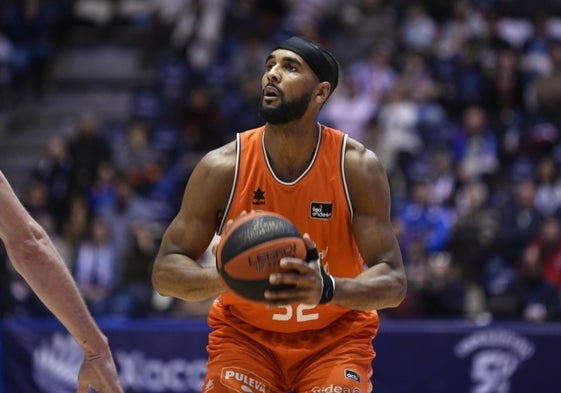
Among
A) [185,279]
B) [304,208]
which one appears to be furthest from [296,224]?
[185,279]

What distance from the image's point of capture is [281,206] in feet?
17.7

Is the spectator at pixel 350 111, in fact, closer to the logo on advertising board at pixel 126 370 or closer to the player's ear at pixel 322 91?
the logo on advertising board at pixel 126 370

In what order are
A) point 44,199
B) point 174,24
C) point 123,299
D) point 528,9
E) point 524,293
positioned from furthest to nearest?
point 174,24 < point 528,9 < point 44,199 < point 123,299 < point 524,293

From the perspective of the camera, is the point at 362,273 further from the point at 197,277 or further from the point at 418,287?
the point at 418,287

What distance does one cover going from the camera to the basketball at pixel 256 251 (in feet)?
15.0

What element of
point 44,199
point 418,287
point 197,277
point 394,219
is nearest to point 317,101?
point 197,277

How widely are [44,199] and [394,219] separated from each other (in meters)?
4.81

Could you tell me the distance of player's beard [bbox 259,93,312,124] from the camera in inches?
211

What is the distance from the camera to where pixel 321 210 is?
5.38 m

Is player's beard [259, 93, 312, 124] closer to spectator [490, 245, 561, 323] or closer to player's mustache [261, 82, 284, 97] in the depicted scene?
player's mustache [261, 82, 284, 97]

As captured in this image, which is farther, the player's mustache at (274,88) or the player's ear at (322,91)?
the player's ear at (322,91)

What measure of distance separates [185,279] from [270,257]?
853 millimetres

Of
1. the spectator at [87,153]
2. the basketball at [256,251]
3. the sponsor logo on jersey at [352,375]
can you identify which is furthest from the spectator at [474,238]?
the basketball at [256,251]

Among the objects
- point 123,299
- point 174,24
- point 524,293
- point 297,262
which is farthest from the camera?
point 174,24
